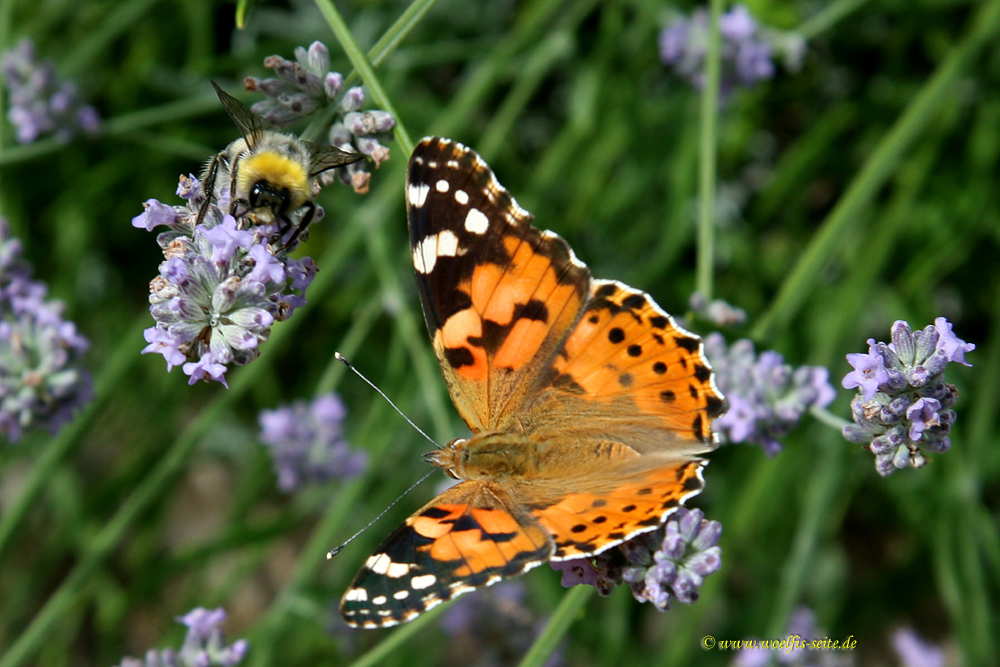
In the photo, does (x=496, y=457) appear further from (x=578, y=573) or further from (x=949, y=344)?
(x=949, y=344)

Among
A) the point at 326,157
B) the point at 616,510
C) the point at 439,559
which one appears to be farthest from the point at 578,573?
the point at 326,157

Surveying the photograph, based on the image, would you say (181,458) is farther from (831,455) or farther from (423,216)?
(831,455)

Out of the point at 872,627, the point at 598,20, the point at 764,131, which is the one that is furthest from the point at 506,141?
the point at 872,627

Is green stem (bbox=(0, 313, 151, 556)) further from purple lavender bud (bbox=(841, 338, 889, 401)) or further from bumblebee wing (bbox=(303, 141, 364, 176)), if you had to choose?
purple lavender bud (bbox=(841, 338, 889, 401))

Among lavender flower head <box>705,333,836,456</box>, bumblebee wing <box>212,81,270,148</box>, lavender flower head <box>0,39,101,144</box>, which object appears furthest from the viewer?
lavender flower head <box>0,39,101,144</box>

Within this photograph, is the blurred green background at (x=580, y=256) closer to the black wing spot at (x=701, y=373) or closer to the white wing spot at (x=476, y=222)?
the white wing spot at (x=476, y=222)

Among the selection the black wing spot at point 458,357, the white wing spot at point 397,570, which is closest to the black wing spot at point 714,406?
the black wing spot at point 458,357

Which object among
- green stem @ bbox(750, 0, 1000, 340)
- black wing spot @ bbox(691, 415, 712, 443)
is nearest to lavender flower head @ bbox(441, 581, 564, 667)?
green stem @ bbox(750, 0, 1000, 340)

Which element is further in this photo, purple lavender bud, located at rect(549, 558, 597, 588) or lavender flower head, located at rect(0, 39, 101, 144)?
lavender flower head, located at rect(0, 39, 101, 144)
